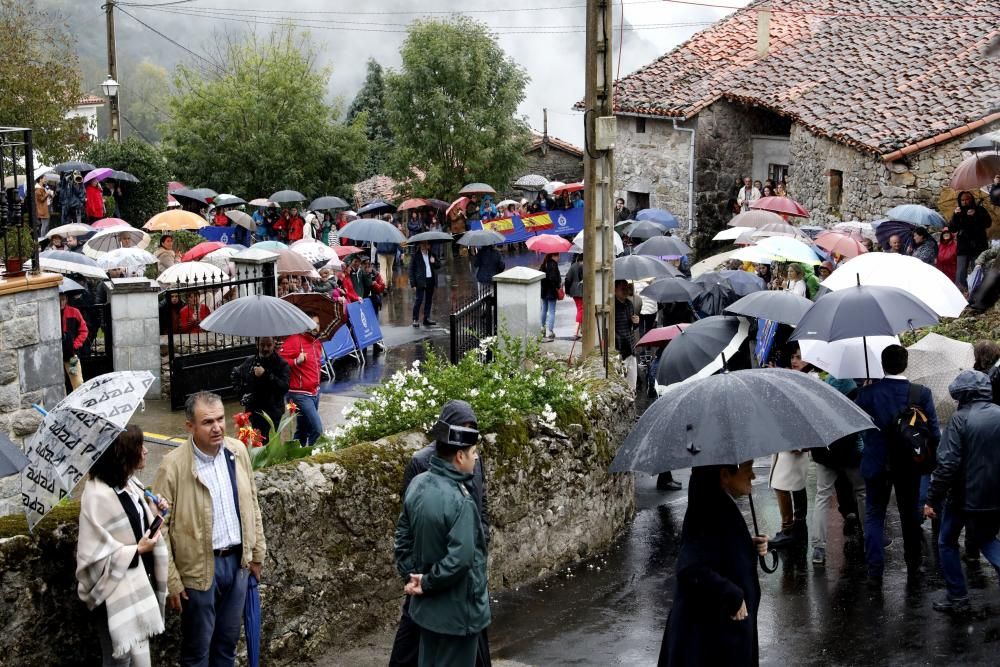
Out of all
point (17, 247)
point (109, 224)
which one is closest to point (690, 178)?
point (109, 224)

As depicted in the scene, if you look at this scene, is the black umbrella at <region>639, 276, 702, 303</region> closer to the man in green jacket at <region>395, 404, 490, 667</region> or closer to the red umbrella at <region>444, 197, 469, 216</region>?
the man in green jacket at <region>395, 404, 490, 667</region>

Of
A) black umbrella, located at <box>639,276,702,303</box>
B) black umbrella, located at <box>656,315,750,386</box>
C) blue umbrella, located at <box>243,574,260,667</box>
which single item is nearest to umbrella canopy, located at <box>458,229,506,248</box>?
black umbrella, located at <box>639,276,702,303</box>

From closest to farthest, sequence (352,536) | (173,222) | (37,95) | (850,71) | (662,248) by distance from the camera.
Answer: (352,536) → (662,248) → (173,222) → (850,71) → (37,95)

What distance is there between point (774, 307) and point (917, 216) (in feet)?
30.3

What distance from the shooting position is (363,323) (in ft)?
60.0

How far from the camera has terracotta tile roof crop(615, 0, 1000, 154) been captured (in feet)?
79.2

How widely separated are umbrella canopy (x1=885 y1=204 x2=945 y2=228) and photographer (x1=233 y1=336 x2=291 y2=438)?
1164cm

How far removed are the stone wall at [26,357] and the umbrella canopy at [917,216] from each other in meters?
13.3

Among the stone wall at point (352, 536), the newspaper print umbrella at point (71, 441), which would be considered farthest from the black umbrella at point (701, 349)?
the newspaper print umbrella at point (71, 441)

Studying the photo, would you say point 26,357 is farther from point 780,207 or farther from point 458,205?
point 458,205

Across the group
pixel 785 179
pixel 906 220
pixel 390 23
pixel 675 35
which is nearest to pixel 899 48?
pixel 785 179

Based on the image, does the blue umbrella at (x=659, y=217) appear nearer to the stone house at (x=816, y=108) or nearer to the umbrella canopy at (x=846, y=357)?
the stone house at (x=816, y=108)

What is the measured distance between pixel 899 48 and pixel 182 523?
1011 inches

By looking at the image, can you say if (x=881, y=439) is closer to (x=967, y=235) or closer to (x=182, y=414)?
(x=182, y=414)
